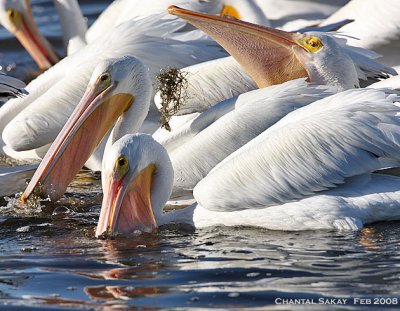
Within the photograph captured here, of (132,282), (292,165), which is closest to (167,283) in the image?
(132,282)

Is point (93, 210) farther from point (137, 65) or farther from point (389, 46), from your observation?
point (389, 46)

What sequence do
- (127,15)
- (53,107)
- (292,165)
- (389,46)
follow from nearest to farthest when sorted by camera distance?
(292,165)
(53,107)
(389,46)
(127,15)

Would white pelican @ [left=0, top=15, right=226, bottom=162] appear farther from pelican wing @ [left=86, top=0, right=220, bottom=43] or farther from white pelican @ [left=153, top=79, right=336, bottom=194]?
white pelican @ [left=153, top=79, right=336, bottom=194]

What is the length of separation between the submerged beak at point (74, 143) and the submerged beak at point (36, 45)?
4.43 meters

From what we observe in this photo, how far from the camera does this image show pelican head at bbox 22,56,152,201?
6445 mm

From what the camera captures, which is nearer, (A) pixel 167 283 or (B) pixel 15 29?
(A) pixel 167 283

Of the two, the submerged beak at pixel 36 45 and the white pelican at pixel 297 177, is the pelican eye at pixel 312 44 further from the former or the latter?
the submerged beak at pixel 36 45

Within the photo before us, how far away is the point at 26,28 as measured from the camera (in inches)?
426

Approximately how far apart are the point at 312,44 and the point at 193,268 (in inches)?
77.1

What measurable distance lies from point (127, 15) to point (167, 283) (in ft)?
15.7

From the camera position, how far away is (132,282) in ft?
16.2

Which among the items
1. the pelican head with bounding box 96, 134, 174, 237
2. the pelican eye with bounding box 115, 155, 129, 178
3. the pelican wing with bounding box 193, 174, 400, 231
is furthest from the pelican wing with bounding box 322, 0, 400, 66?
the pelican eye with bounding box 115, 155, 129, 178

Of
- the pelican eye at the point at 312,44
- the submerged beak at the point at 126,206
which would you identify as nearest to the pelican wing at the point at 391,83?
the pelican eye at the point at 312,44

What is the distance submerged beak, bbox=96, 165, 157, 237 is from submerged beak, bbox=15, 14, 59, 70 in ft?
17.0
